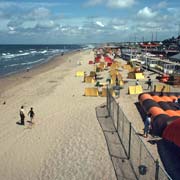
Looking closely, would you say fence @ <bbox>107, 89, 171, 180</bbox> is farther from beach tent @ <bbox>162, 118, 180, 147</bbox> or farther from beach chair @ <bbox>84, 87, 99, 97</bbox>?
beach chair @ <bbox>84, 87, 99, 97</bbox>

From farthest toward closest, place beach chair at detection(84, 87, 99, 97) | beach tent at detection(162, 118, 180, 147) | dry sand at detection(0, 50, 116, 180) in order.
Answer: beach chair at detection(84, 87, 99, 97) < beach tent at detection(162, 118, 180, 147) < dry sand at detection(0, 50, 116, 180)

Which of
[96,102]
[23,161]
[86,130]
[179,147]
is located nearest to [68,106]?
[96,102]

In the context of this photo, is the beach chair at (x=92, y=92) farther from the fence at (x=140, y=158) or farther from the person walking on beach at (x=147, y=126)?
the person walking on beach at (x=147, y=126)

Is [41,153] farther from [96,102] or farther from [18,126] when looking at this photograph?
[96,102]

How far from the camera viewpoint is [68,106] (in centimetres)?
2405

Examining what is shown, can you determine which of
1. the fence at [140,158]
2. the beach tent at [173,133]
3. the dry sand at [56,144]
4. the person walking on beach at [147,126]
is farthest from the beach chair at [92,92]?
the beach tent at [173,133]

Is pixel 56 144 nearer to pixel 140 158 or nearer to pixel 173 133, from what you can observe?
pixel 140 158

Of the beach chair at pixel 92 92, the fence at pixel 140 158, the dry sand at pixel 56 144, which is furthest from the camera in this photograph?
the beach chair at pixel 92 92

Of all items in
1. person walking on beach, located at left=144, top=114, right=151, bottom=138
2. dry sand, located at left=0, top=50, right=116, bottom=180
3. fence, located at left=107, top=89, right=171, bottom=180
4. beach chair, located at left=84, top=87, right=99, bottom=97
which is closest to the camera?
fence, located at left=107, top=89, right=171, bottom=180

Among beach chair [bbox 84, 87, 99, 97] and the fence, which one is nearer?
the fence

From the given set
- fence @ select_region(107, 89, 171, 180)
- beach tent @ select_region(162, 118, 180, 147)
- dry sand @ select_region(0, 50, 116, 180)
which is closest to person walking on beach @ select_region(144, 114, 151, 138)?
fence @ select_region(107, 89, 171, 180)

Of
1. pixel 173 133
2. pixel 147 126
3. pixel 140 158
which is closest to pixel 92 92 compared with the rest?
pixel 147 126

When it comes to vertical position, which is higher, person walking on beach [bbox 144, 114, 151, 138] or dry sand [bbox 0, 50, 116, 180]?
person walking on beach [bbox 144, 114, 151, 138]

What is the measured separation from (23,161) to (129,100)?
1209cm
